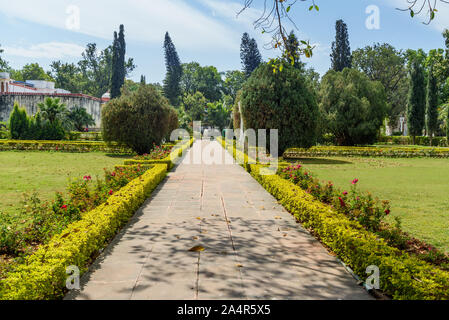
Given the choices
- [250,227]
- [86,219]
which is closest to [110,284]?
[86,219]

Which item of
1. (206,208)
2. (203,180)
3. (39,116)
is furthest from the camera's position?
(39,116)

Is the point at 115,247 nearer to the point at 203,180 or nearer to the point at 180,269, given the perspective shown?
the point at 180,269

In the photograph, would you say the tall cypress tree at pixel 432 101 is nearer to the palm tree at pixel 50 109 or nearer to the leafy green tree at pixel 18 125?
the palm tree at pixel 50 109

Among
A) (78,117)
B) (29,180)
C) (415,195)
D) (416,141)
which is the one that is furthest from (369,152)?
(78,117)

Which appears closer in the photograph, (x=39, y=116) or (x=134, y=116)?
(x=134, y=116)

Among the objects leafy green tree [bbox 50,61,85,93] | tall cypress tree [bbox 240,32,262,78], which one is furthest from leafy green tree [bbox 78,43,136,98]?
tall cypress tree [bbox 240,32,262,78]

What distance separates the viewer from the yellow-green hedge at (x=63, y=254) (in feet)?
10.4

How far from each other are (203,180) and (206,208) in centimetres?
417

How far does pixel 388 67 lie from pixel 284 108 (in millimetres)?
34045

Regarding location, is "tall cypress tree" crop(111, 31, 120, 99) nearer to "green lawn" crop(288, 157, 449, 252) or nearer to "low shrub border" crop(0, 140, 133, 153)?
"low shrub border" crop(0, 140, 133, 153)

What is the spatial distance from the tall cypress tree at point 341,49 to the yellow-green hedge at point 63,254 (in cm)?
4348

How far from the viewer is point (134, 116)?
22.6m

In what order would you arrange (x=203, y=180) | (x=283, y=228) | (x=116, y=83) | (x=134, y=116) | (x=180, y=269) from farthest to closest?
(x=116, y=83), (x=134, y=116), (x=203, y=180), (x=283, y=228), (x=180, y=269)

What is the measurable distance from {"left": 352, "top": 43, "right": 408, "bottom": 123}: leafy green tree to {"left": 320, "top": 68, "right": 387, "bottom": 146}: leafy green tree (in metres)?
17.9
